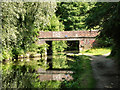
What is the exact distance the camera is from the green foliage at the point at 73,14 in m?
34.4

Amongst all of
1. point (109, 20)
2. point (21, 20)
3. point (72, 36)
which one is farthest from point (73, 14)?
point (109, 20)

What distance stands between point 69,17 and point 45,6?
18142mm

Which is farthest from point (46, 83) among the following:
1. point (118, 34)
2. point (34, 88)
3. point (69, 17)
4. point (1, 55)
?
point (69, 17)

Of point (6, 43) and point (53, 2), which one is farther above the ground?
point (53, 2)

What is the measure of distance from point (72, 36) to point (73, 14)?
1206 centimetres

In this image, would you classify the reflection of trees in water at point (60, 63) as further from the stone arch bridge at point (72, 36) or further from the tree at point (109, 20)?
the stone arch bridge at point (72, 36)

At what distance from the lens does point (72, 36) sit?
2450 cm

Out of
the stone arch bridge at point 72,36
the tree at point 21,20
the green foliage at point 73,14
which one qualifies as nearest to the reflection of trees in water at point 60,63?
the tree at point 21,20

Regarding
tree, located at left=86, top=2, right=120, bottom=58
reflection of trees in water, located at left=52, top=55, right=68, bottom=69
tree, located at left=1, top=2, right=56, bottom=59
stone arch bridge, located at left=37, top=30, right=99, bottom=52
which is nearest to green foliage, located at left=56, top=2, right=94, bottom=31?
stone arch bridge, located at left=37, top=30, right=99, bottom=52

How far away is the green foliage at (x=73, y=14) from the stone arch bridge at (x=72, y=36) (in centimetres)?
986

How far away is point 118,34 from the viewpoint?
324 inches

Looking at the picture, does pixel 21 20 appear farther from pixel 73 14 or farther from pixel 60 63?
pixel 73 14

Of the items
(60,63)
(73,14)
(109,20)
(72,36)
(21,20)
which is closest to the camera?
(109,20)

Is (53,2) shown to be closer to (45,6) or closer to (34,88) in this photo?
(45,6)
